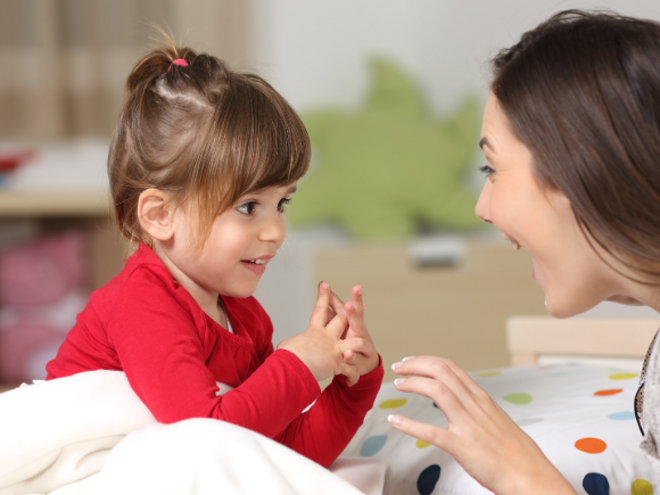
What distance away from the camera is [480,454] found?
1.93 feet

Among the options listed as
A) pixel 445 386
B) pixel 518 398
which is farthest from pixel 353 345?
pixel 518 398

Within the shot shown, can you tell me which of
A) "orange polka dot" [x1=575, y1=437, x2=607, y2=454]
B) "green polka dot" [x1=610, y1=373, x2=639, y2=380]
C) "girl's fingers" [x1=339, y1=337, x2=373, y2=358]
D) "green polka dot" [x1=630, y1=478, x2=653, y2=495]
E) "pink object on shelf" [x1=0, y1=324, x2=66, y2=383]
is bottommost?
"pink object on shelf" [x1=0, y1=324, x2=66, y2=383]

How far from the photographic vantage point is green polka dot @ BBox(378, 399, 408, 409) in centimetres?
91

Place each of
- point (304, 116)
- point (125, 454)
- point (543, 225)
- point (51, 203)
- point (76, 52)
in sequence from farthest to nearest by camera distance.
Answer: point (304, 116) → point (76, 52) → point (51, 203) → point (543, 225) → point (125, 454)

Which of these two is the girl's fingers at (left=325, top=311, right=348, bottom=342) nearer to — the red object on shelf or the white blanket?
the white blanket

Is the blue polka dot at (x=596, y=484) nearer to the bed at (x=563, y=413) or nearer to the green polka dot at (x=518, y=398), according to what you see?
the bed at (x=563, y=413)

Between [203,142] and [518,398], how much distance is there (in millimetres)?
559

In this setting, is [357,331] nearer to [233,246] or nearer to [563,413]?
[233,246]

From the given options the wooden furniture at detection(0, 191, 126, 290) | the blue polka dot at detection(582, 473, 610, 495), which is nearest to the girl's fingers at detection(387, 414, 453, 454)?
the blue polka dot at detection(582, 473, 610, 495)

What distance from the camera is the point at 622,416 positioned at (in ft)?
2.67

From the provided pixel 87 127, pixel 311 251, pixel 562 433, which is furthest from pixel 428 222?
pixel 562 433

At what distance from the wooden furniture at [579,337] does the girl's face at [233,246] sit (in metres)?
0.61

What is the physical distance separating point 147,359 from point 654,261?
47cm

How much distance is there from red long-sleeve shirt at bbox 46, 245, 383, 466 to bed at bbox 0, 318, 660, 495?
41 millimetres
